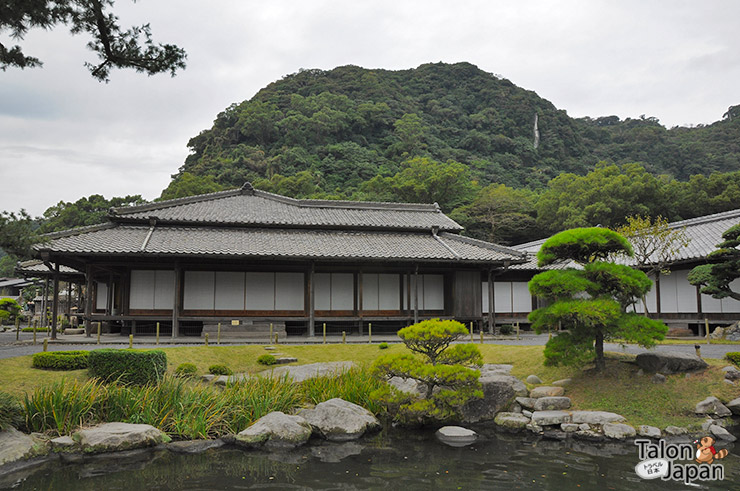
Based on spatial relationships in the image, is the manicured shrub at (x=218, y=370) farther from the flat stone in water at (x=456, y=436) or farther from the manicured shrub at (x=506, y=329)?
the manicured shrub at (x=506, y=329)

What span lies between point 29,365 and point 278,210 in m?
15.8

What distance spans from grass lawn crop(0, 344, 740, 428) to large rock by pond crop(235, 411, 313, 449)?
419cm

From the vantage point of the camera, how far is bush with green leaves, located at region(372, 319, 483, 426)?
11.6 meters

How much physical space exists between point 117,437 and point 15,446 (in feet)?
5.38

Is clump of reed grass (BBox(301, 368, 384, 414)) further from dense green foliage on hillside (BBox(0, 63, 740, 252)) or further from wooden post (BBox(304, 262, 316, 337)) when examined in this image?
dense green foliage on hillside (BBox(0, 63, 740, 252))

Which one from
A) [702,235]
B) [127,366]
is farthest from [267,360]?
[702,235]

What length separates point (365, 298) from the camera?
24938 mm

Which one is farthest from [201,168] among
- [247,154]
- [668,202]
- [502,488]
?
[502,488]

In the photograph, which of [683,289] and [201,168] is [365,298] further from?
[201,168]

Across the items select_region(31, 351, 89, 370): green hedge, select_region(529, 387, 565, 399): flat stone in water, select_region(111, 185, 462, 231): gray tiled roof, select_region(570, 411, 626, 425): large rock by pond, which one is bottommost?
select_region(570, 411, 626, 425): large rock by pond

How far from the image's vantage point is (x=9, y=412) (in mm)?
9602

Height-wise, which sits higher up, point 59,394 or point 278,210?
point 278,210

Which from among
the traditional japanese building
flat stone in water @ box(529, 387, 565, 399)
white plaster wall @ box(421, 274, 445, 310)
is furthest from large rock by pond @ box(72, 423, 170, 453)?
white plaster wall @ box(421, 274, 445, 310)

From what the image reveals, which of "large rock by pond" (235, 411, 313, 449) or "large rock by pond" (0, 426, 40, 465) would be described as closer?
"large rock by pond" (0, 426, 40, 465)
